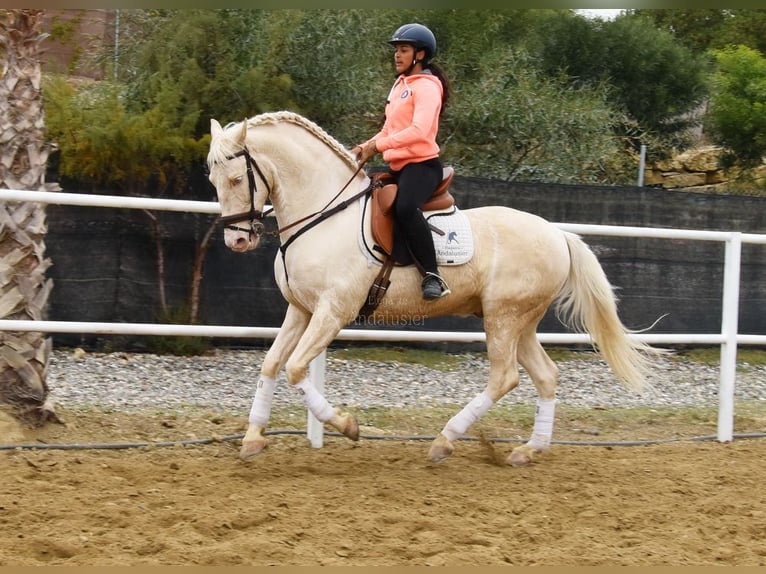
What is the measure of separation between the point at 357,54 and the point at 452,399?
610 cm

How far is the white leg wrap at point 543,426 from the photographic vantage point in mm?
5586

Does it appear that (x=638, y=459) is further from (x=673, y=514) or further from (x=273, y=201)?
(x=273, y=201)

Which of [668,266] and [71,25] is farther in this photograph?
[71,25]

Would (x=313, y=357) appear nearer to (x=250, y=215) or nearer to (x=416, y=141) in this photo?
(x=250, y=215)

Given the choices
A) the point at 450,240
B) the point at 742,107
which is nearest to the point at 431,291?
the point at 450,240

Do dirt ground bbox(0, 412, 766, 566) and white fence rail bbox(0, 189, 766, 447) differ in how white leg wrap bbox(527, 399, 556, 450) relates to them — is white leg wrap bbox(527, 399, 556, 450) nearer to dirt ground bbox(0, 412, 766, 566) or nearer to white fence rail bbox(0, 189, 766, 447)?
dirt ground bbox(0, 412, 766, 566)

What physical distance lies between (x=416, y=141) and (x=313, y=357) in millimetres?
1297

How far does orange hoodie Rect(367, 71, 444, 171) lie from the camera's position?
5.04m

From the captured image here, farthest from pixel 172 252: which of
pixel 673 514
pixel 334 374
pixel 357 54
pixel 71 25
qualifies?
pixel 673 514

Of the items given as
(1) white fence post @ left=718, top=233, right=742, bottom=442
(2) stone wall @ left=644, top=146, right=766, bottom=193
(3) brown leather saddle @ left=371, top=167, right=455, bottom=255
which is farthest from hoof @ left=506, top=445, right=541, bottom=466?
(2) stone wall @ left=644, top=146, right=766, bottom=193

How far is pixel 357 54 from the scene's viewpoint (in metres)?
12.6

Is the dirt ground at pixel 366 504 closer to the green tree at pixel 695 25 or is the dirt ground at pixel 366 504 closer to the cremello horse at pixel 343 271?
the cremello horse at pixel 343 271

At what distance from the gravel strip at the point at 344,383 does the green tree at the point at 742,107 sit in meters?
7.62

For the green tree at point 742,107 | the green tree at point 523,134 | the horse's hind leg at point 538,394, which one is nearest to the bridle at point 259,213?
the horse's hind leg at point 538,394
